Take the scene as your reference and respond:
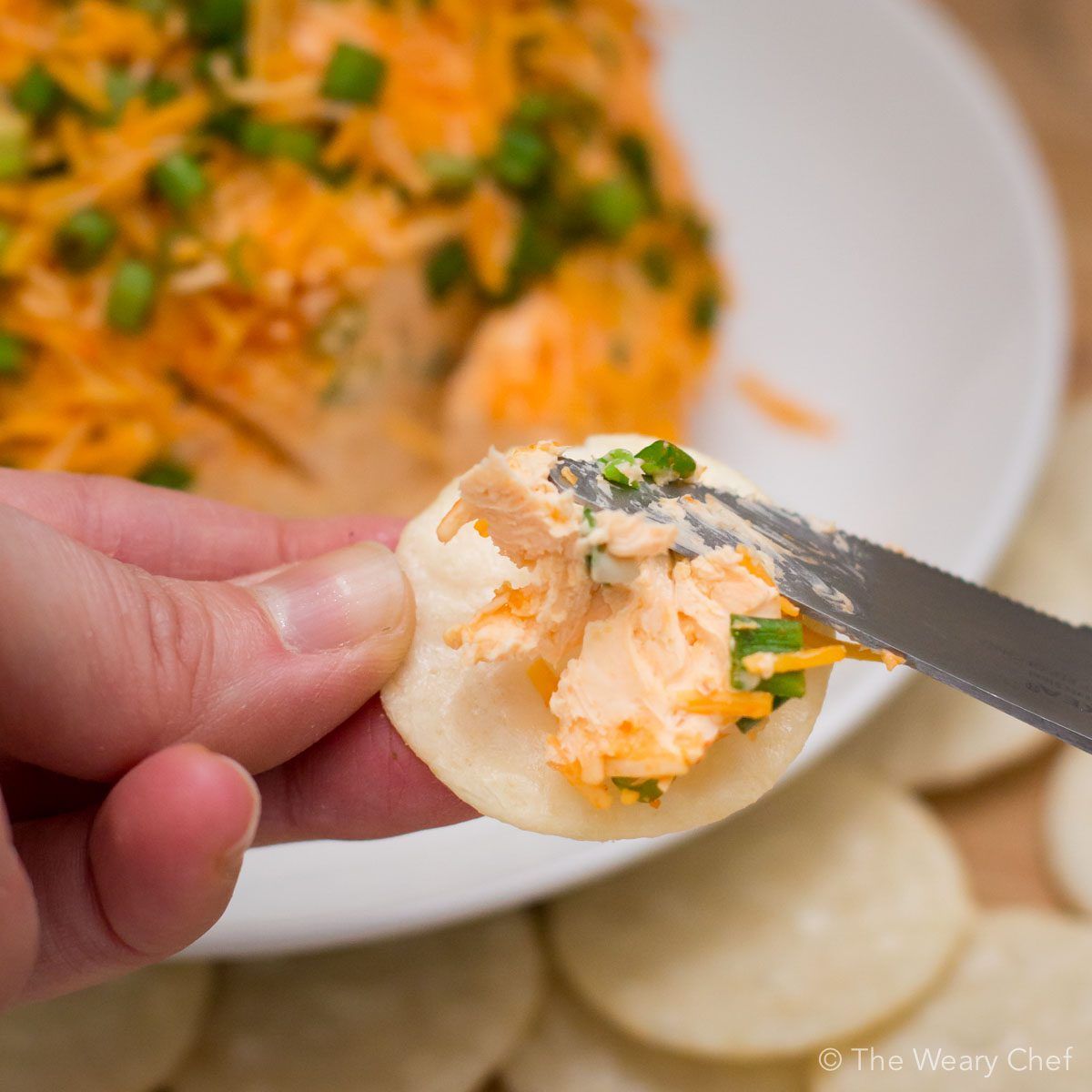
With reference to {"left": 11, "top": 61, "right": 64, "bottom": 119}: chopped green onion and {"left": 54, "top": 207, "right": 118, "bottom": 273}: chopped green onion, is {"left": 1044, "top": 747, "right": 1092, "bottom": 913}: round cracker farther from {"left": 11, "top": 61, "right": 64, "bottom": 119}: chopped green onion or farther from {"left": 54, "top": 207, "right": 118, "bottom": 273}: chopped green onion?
{"left": 11, "top": 61, "right": 64, "bottom": 119}: chopped green onion

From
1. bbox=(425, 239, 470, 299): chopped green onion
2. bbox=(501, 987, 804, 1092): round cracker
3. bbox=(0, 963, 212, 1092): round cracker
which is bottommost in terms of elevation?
bbox=(0, 963, 212, 1092): round cracker

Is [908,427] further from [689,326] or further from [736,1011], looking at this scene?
[736,1011]

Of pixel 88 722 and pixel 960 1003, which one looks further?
pixel 960 1003

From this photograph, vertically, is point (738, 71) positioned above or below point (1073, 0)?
below

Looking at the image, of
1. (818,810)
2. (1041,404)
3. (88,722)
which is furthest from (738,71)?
(88,722)

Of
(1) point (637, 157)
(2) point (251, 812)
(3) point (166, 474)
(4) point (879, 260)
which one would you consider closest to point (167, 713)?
(2) point (251, 812)

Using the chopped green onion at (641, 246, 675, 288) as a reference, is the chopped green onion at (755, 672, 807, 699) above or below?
above

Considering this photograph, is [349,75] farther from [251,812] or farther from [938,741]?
[938,741]

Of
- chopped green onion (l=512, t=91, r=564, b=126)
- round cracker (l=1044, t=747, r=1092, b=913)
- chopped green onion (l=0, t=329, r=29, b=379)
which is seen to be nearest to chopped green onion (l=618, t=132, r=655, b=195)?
chopped green onion (l=512, t=91, r=564, b=126)
